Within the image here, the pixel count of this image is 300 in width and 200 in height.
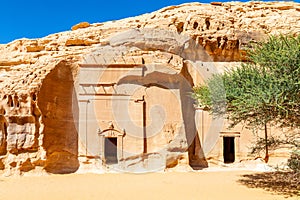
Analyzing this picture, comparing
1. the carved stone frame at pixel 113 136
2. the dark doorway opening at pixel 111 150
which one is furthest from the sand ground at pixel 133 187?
the dark doorway opening at pixel 111 150

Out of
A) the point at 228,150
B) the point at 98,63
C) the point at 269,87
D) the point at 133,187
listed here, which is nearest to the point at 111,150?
the point at 98,63

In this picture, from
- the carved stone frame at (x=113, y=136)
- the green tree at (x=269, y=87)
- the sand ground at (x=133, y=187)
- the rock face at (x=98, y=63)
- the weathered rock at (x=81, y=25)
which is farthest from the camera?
the weathered rock at (x=81, y=25)

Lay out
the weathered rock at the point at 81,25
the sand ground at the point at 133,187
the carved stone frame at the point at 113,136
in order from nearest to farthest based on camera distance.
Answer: the sand ground at the point at 133,187
the carved stone frame at the point at 113,136
the weathered rock at the point at 81,25

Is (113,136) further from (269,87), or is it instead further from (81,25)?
(81,25)

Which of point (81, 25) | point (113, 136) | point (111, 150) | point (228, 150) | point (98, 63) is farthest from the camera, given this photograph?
point (81, 25)

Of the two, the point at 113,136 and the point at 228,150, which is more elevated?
the point at 113,136

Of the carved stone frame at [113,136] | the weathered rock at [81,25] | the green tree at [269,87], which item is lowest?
the carved stone frame at [113,136]

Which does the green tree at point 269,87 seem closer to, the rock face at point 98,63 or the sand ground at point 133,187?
the sand ground at point 133,187

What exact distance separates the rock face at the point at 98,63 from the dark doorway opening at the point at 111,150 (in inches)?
64.4

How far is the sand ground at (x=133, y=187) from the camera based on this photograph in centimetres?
1266

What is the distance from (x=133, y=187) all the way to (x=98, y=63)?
8689 millimetres

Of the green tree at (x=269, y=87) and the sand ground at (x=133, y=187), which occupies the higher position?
the green tree at (x=269, y=87)

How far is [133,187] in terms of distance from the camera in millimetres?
14562

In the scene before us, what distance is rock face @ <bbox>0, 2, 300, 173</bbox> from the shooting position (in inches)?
739
